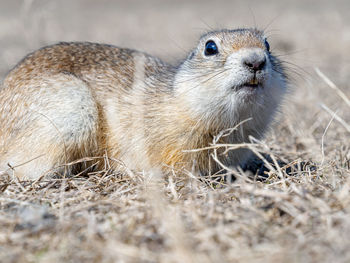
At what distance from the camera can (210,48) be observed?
496 centimetres

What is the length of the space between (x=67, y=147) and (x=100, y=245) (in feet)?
7.28

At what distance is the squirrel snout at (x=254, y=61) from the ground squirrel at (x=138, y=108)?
0.02 m

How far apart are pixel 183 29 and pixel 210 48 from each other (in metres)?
10.5

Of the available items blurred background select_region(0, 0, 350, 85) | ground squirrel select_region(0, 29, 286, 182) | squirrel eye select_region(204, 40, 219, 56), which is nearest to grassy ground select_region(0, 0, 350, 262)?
ground squirrel select_region(0, 29, 286, 182)

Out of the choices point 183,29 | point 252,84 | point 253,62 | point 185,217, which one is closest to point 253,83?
point 252,84

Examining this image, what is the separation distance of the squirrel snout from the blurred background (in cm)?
393

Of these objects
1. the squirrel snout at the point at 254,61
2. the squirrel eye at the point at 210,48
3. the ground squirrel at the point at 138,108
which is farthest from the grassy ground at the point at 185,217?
the squirrel eye at the point at 210,48

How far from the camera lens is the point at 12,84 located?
5.25 meters

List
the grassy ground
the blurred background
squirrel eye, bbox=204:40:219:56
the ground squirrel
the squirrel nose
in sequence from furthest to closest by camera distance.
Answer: the blurred background → squirrel eye, bbox=204:40:219:56 → the ground squirrel → the squirrel nose → the grassy ground

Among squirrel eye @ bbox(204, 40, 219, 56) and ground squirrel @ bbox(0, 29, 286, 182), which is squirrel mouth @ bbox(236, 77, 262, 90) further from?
squirrel eye @ bbox(204, 40, 219, 56)

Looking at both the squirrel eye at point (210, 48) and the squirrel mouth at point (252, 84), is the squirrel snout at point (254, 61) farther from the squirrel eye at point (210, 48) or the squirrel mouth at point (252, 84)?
the squirrel eye at point (210, 48)

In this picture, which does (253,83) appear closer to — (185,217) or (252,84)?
(252,84)

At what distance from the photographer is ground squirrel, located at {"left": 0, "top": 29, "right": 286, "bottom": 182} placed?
14.9 ft

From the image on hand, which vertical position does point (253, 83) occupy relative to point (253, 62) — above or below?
below
